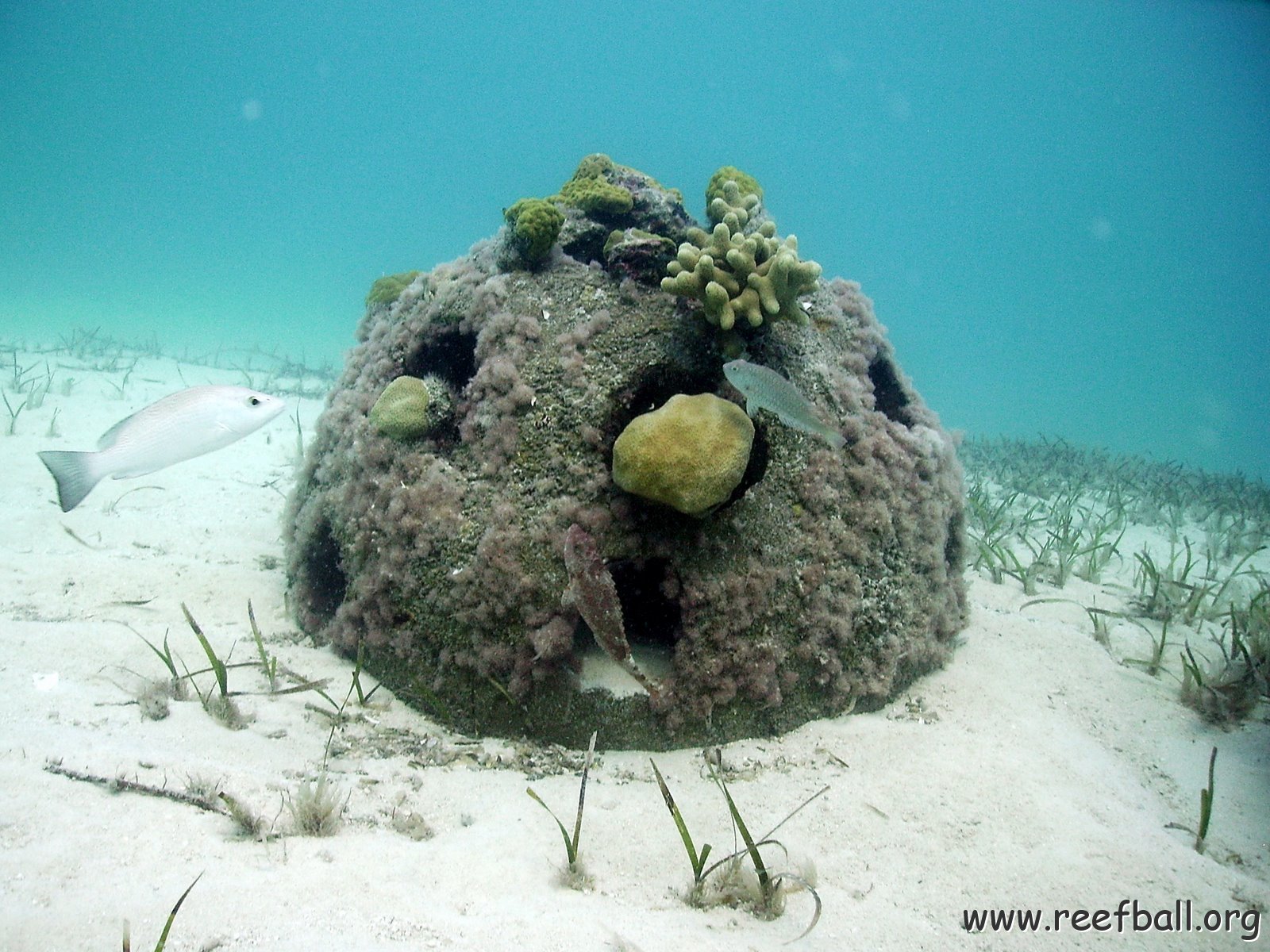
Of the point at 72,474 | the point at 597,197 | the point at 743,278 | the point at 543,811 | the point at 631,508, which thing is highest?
the point at 597,197

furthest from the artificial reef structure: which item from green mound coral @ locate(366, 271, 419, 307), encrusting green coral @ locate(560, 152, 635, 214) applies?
green mound coral @ locate(366, 271, 419, 307)

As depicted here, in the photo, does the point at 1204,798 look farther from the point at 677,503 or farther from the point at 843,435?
the point at 677,503

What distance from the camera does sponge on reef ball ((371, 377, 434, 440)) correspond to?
4270mm

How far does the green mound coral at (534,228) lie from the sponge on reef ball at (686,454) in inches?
69.2

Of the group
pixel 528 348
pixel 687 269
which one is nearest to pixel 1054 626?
pixel 687 269

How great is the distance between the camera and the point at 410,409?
169 inches

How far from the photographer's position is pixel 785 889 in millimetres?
2492

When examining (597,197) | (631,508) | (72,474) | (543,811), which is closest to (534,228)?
(597,197)

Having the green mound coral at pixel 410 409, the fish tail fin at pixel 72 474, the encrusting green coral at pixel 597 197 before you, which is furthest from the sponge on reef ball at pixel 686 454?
the fish tail fin at pixel 72 474

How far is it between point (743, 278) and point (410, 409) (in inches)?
95.1

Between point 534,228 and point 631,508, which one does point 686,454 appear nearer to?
point 631,508

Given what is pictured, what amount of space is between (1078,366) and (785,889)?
306ft

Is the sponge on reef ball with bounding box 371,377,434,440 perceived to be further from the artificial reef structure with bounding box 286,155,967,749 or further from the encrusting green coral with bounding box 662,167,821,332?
the encrusting green coral with bounding box 662,167,821,332

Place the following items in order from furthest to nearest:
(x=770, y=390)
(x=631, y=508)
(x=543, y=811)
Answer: (x=631, y=508)
(x=770, y=390)
(x=543, y=811)
